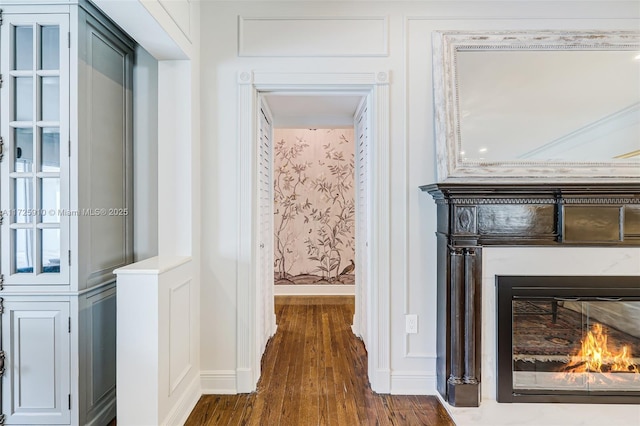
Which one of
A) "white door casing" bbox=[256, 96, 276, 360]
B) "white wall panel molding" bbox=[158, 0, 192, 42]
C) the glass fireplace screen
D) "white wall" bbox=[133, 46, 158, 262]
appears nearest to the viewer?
"white wall panel molding" bbox=[158, 0, 192, 42]

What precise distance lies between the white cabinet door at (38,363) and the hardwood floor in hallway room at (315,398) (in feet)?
2.32

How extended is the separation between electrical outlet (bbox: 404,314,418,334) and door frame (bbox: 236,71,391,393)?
5.1 inches

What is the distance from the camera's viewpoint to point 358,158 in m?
3.27

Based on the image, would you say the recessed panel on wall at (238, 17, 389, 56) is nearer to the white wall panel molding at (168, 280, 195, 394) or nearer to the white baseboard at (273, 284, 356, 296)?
the white wall panel molding at (168, 280, 195, 394)

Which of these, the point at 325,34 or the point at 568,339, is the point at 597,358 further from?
the point at 325,34

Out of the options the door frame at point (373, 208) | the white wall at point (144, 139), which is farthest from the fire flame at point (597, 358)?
the white wall at point (144, 139)

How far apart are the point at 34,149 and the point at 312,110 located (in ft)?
6.79

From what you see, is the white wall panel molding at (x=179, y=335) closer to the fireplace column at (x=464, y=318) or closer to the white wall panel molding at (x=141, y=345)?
the white wall panel molding at (x=141, y=345)

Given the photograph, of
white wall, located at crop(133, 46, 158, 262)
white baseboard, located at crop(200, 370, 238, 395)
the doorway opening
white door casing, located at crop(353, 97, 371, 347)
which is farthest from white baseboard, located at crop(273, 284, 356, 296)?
white wall, located at crop(133, 46, 158, 262)

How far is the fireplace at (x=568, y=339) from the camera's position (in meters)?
2.13

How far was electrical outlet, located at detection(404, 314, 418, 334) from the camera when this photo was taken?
2322 mm

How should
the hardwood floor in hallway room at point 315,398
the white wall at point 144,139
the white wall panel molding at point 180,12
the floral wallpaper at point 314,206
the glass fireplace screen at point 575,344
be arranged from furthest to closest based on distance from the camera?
1. the floral wallpaper at point 314,206
2. the white wall at point 144,139
3. the glass fireplace screen at point 575,344
4. the hardwood floor in hallway room at point 315,398
5. the white wall panel molding at point 180,12

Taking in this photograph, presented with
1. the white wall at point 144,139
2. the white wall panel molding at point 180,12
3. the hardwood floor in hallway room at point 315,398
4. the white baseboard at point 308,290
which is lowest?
the hardwood floor in hallway room at point 315,398

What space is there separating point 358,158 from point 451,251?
1.45 meters
